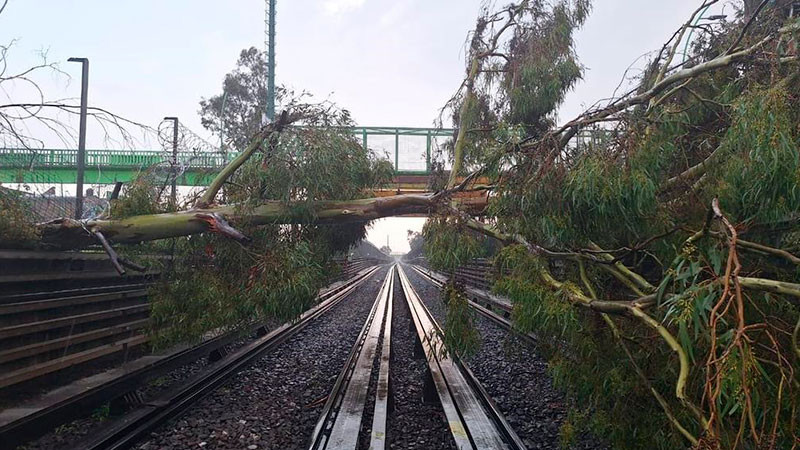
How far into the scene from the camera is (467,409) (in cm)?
611

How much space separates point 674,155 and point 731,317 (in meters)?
2.10

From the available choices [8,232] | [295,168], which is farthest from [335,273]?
[8,232]

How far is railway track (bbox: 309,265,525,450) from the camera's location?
16.5ft

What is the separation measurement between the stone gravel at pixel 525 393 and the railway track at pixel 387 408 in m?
0.25

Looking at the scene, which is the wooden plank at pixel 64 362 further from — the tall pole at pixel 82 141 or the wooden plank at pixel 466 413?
the wooden plank at pixel 466 413

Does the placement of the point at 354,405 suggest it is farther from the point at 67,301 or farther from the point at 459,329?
the point at 67,301

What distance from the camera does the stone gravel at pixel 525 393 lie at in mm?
5332

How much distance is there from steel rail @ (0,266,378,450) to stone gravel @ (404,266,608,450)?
2683 mm

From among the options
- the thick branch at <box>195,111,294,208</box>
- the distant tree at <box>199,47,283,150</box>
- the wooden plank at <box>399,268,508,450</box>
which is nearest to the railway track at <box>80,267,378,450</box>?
the thick branch at <box>195,111,294,208</box>

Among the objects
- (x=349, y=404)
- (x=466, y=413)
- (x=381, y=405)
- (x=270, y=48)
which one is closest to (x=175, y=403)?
(x=349, y=404)

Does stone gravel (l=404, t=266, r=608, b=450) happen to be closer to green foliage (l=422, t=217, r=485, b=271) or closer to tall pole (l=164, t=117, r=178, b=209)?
green foliage (l=422, t=217, r=485, b=271)

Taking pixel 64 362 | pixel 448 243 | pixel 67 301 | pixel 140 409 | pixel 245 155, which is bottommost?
pixel 140 409

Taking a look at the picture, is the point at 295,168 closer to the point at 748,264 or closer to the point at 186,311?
the point at 186,311

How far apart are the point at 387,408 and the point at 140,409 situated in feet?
8.44
